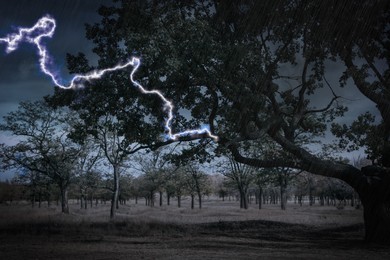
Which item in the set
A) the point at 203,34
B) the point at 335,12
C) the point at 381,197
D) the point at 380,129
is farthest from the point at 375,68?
the point at 203,34

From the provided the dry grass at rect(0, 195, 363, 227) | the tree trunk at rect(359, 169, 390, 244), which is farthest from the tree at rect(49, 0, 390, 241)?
the dry grass at rect(0, 195, 363, 227)

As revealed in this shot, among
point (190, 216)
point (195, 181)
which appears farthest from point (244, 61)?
point (195, 181)

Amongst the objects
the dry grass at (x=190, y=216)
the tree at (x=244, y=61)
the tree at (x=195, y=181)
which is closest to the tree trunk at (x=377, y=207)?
the tree at (x=244, y=61)

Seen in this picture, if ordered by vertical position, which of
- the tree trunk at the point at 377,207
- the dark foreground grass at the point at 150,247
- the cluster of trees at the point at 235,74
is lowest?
the dark foreground grass at the point at 150,247

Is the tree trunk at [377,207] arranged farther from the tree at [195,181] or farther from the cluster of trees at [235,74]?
the tree at [195,181]

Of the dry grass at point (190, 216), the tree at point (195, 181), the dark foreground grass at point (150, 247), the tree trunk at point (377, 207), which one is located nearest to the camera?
the dark foreground grass at point (150, 247)

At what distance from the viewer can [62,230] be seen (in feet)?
62.7

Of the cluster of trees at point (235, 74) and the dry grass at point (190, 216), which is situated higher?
the cluster of trees at point (235, 74)

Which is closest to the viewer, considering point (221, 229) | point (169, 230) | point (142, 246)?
point (142, 246)

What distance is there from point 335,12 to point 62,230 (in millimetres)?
18357

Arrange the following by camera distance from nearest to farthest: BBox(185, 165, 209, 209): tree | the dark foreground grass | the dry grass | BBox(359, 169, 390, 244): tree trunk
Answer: the dark foreground grass, BBox(359, 169, 390, 244): tree trunk, the dry grass, BBox(185, 165, 209, 209): tree

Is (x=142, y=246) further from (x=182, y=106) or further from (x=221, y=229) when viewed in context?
(x=221, y=229)

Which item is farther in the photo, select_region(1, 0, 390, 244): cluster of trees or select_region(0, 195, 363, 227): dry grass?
select_region(0, 195, 363, 227): dry grass

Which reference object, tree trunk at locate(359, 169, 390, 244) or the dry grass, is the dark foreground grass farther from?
the dry grass
